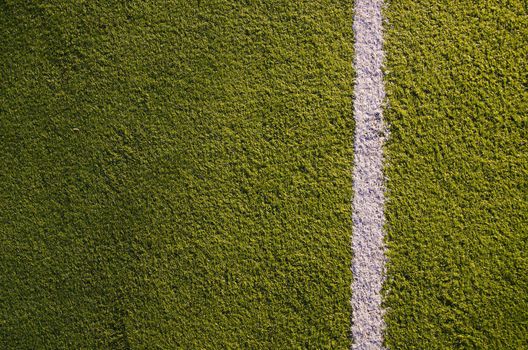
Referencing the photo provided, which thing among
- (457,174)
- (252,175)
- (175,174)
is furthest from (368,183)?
(175,174)

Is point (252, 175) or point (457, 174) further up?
point (457, 174)

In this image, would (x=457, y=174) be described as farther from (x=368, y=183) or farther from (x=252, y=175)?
(x=252, y=175)

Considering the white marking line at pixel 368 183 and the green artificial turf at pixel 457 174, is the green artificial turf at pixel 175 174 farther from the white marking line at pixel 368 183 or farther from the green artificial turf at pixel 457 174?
the green artificial turf at pixel 457 174

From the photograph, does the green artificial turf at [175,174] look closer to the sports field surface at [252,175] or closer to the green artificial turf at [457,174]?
the sports field surface at [252,175]

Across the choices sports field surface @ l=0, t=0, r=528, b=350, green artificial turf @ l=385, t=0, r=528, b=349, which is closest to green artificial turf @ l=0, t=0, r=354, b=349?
sports field surface @ l=0, t=0, r=528, b=350

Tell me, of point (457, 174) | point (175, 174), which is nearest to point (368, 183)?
point (457, 174)

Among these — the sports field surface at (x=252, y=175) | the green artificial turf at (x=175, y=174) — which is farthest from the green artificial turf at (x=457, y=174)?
the green artificial turf at (x=175, y=174)
